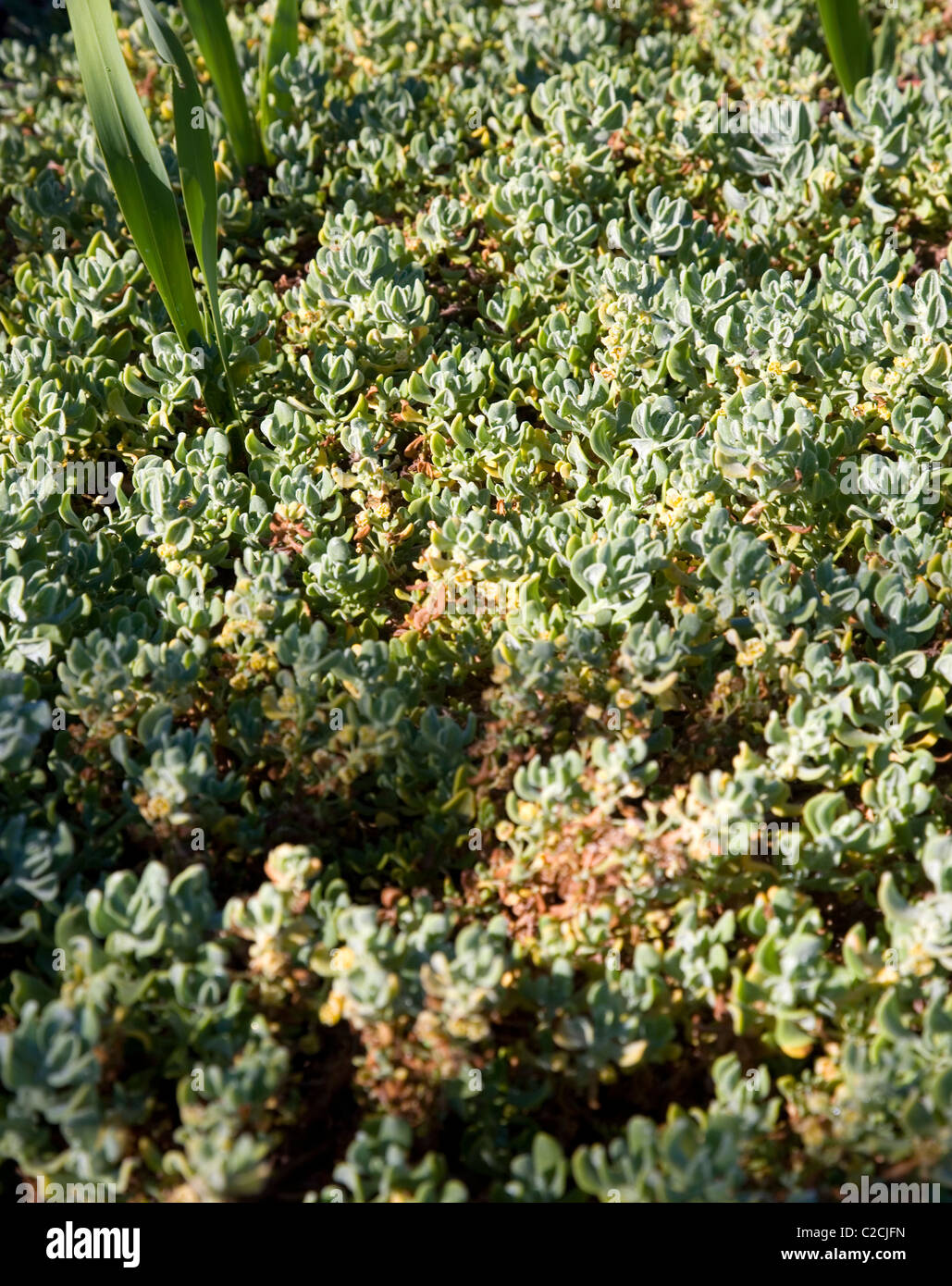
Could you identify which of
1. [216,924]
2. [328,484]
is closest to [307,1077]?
[216,924]

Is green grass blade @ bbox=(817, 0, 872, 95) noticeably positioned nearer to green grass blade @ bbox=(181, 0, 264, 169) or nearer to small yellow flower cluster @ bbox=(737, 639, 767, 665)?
green grass blade @ bbox=(181, 0, 264, 169)

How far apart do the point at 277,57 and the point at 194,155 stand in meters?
Result: 1.03

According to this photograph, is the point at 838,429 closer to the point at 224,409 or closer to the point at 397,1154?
the point at 224,409

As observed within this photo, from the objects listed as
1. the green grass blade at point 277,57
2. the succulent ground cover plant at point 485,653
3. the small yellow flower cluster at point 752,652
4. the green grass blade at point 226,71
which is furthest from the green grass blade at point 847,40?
the small yellow flower cluster at point 752,652

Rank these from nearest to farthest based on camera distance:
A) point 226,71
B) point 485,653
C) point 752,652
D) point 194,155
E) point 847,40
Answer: point 752,652 < point 485,653 < point 194,155 < point 226,71 < point 847,40

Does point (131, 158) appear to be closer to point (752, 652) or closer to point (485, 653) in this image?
point (485, 653)

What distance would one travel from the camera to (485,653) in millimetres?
2283

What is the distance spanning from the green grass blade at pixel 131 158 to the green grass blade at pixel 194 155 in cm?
6

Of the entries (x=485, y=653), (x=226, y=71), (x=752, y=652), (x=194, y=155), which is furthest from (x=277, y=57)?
(x=752, y=652)

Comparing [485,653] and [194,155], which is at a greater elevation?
[194,155]

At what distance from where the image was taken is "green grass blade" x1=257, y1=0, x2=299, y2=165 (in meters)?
3.29

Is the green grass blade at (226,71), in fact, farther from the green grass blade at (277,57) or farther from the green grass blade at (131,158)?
the green grass blade at (131,158)

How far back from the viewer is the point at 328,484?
2467 millimetres

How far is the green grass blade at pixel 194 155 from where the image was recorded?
7.97 ft
